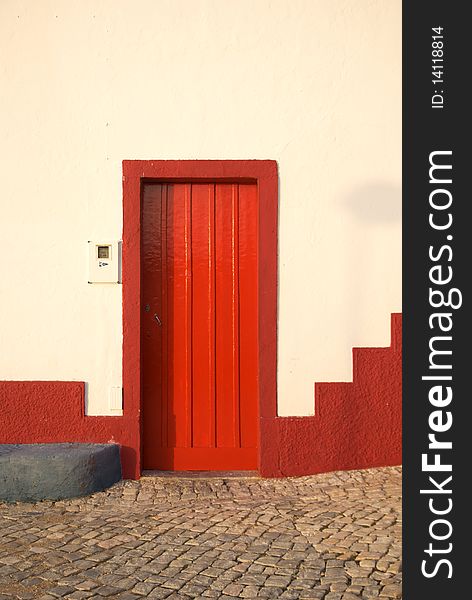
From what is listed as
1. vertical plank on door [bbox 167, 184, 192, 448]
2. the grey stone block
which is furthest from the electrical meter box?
the grey stone block

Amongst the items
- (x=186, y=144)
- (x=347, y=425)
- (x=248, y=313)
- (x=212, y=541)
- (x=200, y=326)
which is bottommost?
(x=212, y=541)

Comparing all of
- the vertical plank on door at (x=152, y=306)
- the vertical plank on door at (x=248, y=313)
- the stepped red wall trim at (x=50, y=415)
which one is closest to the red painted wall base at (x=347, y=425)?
the vertical plank on door at (x=248, y=313)

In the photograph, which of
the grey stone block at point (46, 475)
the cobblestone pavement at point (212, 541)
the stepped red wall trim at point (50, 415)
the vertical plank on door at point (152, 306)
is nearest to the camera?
the cobblestone pavement at point (212, 541)

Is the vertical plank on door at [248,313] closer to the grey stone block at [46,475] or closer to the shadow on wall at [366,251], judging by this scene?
the shadow on wall at [366,251]

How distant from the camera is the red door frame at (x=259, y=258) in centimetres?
541

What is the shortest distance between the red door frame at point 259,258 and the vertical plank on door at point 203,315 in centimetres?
26

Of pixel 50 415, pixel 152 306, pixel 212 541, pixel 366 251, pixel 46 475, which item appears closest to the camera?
pixel 212 541

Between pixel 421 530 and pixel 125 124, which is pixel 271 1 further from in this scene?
pixel 421 530

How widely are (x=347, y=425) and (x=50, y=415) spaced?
228 cm

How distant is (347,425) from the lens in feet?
17.8

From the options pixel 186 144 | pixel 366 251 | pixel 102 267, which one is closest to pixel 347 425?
pixel 366 251

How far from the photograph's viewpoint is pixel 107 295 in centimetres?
543

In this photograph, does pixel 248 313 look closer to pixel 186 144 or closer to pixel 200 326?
pixel 200 326

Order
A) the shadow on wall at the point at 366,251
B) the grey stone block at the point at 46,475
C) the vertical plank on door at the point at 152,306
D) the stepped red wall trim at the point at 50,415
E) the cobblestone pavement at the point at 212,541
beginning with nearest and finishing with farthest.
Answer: the cobblestone pavement at the point at 212,541, the grey stone block at the point at 46,475, the stepped red wall trim at the point at 50,415, the shadow on wall at the point at 366,251, the vertical plank on door at the point at 152,306
